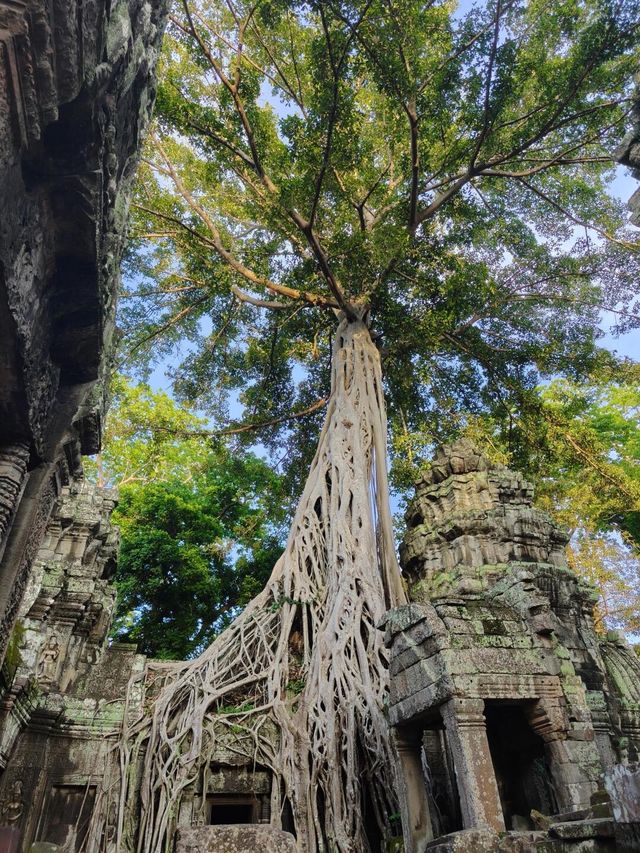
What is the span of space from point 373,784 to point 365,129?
37.6ft

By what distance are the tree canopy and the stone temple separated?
3.53 meters

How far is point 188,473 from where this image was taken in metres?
16.1

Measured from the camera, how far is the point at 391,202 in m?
11.0

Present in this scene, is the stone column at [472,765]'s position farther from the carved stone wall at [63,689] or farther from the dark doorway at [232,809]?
the carved stone wall at [63,689]

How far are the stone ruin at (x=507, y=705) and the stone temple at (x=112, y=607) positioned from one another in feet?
0.05

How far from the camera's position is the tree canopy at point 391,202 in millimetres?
7523

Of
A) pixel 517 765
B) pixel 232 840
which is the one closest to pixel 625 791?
pixel 232 840

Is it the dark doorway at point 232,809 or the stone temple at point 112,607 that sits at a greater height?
the stone temple at point 112,607

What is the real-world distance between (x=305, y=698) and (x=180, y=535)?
868 cm

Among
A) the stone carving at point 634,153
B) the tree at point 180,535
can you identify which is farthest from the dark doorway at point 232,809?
the tree at point 180,535

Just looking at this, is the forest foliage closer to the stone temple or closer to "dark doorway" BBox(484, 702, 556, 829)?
the stone temple

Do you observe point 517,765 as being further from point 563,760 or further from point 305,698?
point 305,698

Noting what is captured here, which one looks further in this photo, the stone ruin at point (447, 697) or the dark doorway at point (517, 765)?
the dark doorway at point (517, 765)

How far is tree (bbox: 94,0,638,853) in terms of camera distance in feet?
17.5
